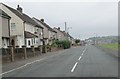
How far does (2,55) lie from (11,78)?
12936 mm

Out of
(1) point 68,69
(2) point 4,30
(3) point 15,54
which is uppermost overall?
(2) point 4,30

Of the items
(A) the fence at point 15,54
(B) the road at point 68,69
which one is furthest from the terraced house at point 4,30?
(B) the road at point 68,69

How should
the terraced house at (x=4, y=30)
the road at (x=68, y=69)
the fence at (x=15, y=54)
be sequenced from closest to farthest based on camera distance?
1. the road at (x=68, y=69)
2. the fence at (x=15, y=54)
3. the terraced house at (x=4, y=30)

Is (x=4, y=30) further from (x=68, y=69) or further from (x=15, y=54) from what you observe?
(x=68, y=69)

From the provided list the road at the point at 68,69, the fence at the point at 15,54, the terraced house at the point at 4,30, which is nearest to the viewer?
the road at the point at 68,69

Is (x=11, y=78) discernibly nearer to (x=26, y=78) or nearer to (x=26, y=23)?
(x=26, y=78)

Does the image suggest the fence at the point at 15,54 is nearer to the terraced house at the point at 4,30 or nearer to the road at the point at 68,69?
the road at the point at 68,69

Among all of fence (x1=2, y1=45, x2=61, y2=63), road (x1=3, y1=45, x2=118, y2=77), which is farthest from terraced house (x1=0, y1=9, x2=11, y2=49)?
road (x1=3, y1=45, x2=118, y2=77)

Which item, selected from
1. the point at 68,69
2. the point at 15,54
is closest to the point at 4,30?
the point at 15,54

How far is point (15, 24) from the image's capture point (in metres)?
53.8

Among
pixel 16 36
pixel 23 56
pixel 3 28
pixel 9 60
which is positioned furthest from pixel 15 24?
pixel 9 60

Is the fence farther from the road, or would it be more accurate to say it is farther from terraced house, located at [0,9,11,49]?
terraced house, located at [0,9,11,49]

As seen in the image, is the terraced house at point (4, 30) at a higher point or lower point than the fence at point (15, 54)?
higher

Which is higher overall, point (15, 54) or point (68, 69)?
point (15, 54)
